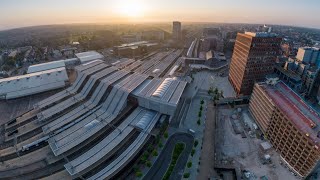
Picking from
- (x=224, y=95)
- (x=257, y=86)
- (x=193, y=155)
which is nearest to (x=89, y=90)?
(x=193, y=155)

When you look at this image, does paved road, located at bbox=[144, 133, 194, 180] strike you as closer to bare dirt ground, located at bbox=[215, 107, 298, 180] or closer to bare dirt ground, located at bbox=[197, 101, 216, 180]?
bare dirt ground, located at bbox=[197, 101, 216, 180]

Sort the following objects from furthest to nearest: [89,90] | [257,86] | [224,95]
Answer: [224,95]
[89,90]
[257,86]

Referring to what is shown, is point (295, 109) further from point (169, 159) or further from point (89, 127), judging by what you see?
point (89, 127)

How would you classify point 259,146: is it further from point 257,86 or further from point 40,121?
point 40,121

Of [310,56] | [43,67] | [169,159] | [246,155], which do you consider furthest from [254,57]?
[43,67]

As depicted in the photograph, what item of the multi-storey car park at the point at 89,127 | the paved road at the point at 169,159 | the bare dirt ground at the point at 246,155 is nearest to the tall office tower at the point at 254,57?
the bare dirt ground at the point at 246,155

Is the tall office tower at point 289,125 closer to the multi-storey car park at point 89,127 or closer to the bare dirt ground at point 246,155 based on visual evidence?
the bare dirt ground at point 246,155
